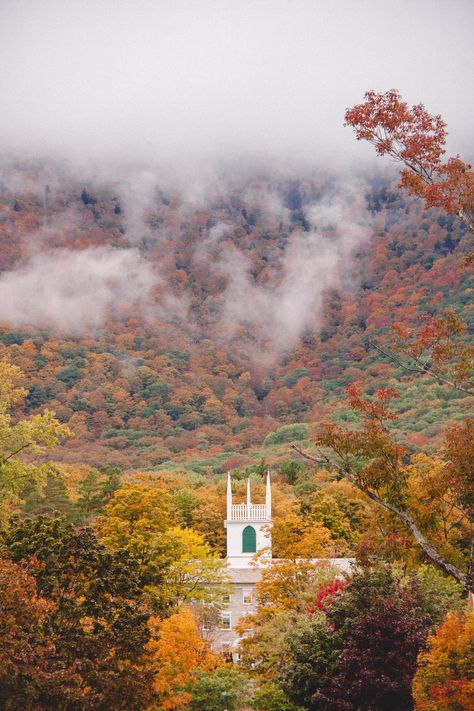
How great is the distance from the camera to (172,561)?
38.1 metres

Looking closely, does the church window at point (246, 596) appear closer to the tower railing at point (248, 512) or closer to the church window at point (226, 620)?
the church window at point (226, 620)

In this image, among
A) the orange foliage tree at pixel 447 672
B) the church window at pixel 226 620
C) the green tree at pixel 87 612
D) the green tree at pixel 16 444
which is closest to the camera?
the green tree at pixel 87 612

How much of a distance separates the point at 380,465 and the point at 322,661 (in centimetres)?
1259

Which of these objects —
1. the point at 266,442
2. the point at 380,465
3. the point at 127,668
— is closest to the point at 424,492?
the point at 380,465

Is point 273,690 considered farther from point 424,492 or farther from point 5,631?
point 424,492

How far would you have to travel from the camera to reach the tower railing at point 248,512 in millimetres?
59000

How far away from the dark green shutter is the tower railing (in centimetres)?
86

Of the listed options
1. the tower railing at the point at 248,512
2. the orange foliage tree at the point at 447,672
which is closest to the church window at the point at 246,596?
the tower railing at the point at 248,512

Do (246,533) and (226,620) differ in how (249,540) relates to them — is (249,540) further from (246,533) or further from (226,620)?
(226,620)

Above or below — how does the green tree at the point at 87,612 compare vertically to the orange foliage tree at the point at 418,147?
below

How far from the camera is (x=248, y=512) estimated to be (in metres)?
59.2

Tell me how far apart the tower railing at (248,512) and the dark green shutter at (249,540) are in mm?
855

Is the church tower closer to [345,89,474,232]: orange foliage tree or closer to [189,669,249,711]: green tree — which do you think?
[189,669,249,711]: green tree

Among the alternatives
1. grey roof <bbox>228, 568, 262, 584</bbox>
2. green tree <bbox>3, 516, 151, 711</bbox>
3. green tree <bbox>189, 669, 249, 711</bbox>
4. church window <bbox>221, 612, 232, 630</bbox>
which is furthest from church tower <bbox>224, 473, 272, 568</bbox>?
green tree <bbox>3, 516, 151, 711</bbox>
